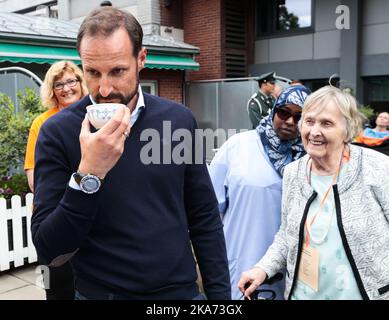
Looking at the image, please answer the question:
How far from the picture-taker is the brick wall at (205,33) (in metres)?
13.2

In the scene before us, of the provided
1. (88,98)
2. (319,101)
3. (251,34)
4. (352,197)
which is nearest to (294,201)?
(352,197)

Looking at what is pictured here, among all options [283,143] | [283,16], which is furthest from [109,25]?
[283,16]

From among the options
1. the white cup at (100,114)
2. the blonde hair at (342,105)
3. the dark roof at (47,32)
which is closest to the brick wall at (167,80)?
the dark roof at (47,32)

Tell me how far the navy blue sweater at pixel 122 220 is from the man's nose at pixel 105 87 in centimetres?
13

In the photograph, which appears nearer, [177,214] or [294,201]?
[177,214]

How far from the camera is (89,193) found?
1212 mm

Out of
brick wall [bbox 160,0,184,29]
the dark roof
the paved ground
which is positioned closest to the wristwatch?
the paved ground

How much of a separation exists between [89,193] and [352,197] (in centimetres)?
119

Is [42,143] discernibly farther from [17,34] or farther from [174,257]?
[17,34]

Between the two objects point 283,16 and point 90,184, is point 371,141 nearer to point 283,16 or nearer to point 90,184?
point 90,184

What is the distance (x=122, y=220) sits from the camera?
139cm

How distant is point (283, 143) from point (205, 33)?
1171 cm

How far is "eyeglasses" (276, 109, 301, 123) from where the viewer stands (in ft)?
7.48
